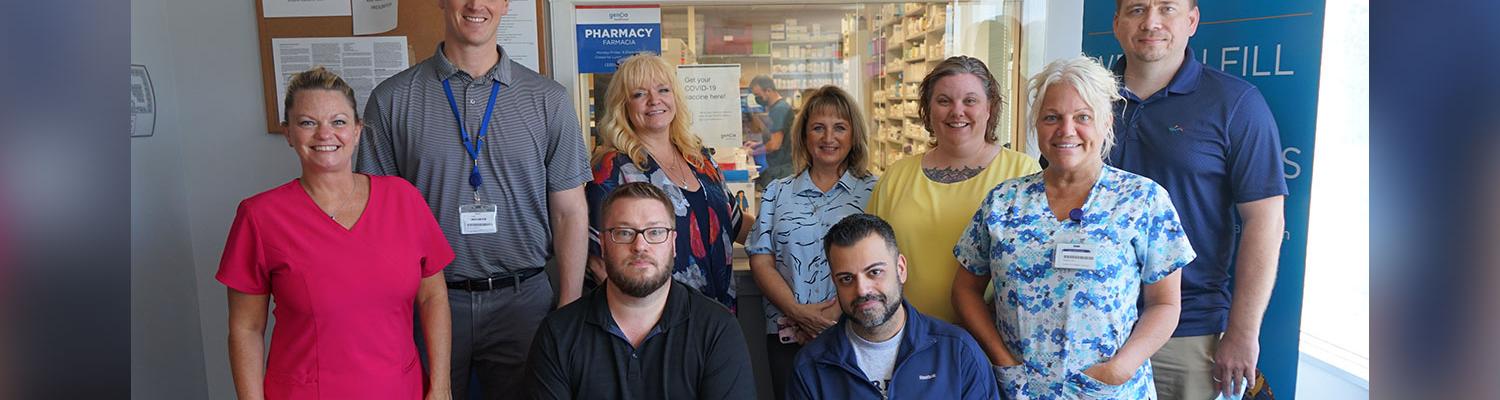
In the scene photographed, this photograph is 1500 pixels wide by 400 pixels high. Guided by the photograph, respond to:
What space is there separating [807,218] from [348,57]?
6.52 ft

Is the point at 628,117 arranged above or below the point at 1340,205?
above

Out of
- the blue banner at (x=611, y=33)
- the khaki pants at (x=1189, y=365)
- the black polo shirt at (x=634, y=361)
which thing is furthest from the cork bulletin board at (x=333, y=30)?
the khaki pants at (x=1189, y=365)

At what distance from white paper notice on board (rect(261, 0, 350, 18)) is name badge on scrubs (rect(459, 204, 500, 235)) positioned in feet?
4.76

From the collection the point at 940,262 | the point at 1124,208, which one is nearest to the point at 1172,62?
the point at 1124,208

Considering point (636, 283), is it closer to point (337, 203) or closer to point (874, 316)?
point (874, 316)

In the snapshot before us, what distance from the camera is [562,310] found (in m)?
2.21

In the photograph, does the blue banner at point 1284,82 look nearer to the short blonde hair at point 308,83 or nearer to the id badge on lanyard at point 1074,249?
the id badge on lanyard at point 1074,249

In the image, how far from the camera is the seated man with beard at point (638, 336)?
213 cm

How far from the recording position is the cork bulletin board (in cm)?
342

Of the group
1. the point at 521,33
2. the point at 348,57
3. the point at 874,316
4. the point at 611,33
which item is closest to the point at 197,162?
the point at 348,57

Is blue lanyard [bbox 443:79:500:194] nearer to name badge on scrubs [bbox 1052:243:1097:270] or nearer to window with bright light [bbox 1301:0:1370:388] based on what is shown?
name badge on scrubs [bbox 1052:243:1097:270]

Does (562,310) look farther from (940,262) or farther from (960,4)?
(960,4)

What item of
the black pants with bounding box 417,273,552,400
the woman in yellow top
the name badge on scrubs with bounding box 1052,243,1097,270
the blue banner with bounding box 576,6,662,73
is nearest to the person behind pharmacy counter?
the blue banner with bounding box 576,6,662,73

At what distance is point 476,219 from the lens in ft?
8.08
